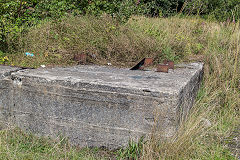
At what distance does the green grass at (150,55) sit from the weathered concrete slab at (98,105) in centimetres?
13

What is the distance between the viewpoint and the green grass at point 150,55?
250cm

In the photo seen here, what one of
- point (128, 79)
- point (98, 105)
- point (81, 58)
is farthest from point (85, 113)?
point (81, 58)

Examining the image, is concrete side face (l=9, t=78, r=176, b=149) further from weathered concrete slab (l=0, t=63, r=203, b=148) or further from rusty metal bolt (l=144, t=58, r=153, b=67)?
rusty metal bolt (l=144, t=58, r=153, b=67)

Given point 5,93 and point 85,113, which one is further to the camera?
point 5,93

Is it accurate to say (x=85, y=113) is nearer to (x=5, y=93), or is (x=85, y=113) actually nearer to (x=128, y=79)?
→ (x=128, y=79)

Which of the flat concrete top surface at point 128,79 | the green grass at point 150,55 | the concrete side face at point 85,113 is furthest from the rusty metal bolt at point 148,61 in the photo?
the concrete side face at point 85,113

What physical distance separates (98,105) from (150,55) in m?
1.66

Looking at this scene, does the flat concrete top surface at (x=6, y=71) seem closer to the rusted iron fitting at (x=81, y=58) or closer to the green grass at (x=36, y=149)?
the green grass at (x=36, y=149)

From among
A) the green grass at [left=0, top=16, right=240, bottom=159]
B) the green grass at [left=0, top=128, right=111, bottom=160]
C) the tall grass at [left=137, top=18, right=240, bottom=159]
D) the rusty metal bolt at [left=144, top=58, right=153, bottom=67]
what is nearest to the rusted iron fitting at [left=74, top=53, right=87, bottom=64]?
the green grass at [left=0, top=16, right=240, bottom=159]

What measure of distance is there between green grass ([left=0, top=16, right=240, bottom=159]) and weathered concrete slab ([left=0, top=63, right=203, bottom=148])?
0.13 metres

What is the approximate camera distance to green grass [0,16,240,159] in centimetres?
250

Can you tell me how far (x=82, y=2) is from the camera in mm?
6652

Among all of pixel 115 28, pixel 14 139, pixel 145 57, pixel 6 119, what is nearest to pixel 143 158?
pixel 14 139

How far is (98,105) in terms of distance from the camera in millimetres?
2479
